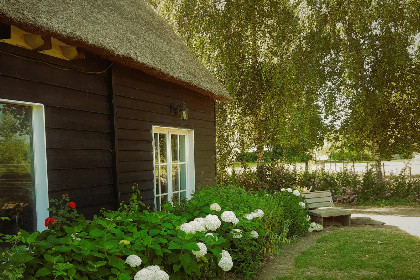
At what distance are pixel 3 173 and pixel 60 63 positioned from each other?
138 cm

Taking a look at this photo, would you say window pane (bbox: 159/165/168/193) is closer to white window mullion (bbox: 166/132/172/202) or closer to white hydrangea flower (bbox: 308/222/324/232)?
white window mullion (bbox: 166/132/172/202)

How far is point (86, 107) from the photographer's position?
14.6 feet

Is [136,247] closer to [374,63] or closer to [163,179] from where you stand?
[163,179]

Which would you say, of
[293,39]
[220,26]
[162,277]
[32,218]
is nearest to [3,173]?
[32,218]

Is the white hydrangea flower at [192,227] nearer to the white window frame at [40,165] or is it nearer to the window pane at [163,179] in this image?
the white window frame at [40,165]

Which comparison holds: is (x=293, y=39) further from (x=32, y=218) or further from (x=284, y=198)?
(x=32, y=218)

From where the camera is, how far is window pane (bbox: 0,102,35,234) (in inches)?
136

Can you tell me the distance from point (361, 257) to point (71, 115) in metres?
4.53

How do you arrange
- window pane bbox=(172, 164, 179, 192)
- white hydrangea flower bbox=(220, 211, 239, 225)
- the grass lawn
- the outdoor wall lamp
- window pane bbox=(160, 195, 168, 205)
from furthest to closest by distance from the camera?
window pane bbox=(172, 164, 179, 192) → the outdoor wall lamp → window pane bbox=(160, 195, 168, 205) → the grass lawn → white hydrangea flower bbox=(220, 211, 239, 225)

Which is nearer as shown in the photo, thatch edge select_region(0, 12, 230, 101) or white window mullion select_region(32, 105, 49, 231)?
thatch edge select_region(0, 12, 230, 101)

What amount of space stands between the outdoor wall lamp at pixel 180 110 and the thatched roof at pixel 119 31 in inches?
18.3

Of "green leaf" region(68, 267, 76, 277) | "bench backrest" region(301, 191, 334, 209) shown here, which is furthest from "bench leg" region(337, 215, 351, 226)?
"green leaf" region(68, 267, 76, 277)

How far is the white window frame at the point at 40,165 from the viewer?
373 centimetres

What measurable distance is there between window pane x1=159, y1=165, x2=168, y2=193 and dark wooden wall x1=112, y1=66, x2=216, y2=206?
17.0 inches
